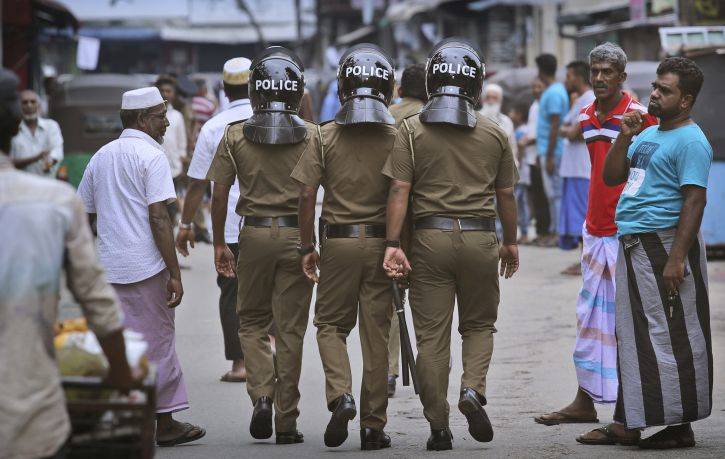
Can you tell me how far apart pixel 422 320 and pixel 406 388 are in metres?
2.07

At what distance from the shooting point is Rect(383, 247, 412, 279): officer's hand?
21.9 ft

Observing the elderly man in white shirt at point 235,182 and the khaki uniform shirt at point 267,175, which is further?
the elderly man in white shirt at point 235,182

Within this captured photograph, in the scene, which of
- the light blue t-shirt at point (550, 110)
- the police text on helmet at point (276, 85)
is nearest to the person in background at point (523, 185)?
the light blue t-shirt at point (550, 110)

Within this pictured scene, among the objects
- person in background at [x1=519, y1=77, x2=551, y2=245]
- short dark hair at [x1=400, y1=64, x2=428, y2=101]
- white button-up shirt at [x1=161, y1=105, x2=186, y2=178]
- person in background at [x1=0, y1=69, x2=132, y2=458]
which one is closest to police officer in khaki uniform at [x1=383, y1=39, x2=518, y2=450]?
short dark hair at [x1=400, y1=64, x2=428, y2=101]

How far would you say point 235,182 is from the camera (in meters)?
8.52

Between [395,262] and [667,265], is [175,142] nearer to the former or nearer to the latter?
[395,262]

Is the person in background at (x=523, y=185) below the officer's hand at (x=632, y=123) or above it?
below

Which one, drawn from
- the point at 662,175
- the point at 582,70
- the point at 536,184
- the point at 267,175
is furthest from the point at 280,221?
the point at 536,184

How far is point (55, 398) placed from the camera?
3896 mm

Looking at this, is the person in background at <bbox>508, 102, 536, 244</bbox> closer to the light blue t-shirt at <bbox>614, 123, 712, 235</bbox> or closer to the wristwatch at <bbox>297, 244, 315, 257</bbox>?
the wristwatch at <bbox>297, 244, 315, 257</bbox>

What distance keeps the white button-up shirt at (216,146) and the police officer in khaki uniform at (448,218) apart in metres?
1.73

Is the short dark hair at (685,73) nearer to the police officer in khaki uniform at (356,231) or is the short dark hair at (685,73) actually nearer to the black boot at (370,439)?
the police officer in khaki uniform at (356,231)

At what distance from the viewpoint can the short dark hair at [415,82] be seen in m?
8.95

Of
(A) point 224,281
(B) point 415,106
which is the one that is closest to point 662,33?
(B) point 415,106
